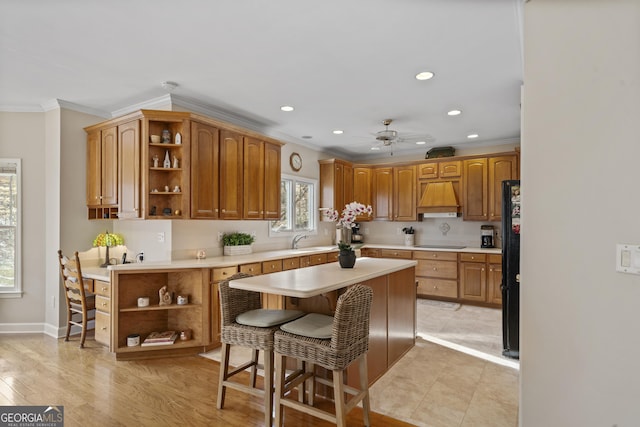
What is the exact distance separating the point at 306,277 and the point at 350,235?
4.42 meters

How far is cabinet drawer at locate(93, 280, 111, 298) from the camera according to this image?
3533mm

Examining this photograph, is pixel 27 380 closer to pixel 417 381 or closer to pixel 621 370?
pixel 417 381

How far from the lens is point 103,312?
3576 millimetres

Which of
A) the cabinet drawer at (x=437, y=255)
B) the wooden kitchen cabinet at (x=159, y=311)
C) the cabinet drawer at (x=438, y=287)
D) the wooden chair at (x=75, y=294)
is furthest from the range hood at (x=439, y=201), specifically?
the wooden chair at (x=75, y=294)

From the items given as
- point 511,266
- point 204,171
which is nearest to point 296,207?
point 204,171

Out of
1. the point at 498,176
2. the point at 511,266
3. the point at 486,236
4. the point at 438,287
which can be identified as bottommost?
the point at 438,287

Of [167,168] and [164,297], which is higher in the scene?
[167,168]

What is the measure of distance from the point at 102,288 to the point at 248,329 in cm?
220

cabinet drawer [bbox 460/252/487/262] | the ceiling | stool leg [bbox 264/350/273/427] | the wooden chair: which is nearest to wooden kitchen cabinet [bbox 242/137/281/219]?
the ceiling

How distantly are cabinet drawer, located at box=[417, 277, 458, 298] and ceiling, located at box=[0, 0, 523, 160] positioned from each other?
2.58 m

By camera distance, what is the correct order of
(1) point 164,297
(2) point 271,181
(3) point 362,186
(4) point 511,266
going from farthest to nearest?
(3) point 362,186
(2) point 271,181
(1) point 164,297
(4) point 511,266

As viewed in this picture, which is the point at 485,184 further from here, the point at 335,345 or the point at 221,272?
the point at 335,345

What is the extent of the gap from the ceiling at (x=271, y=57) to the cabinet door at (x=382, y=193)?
2014mm

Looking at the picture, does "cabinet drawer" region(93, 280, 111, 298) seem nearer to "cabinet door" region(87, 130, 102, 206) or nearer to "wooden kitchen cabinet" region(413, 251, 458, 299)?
"cabinet door" region(87, 130, 102, 206)
